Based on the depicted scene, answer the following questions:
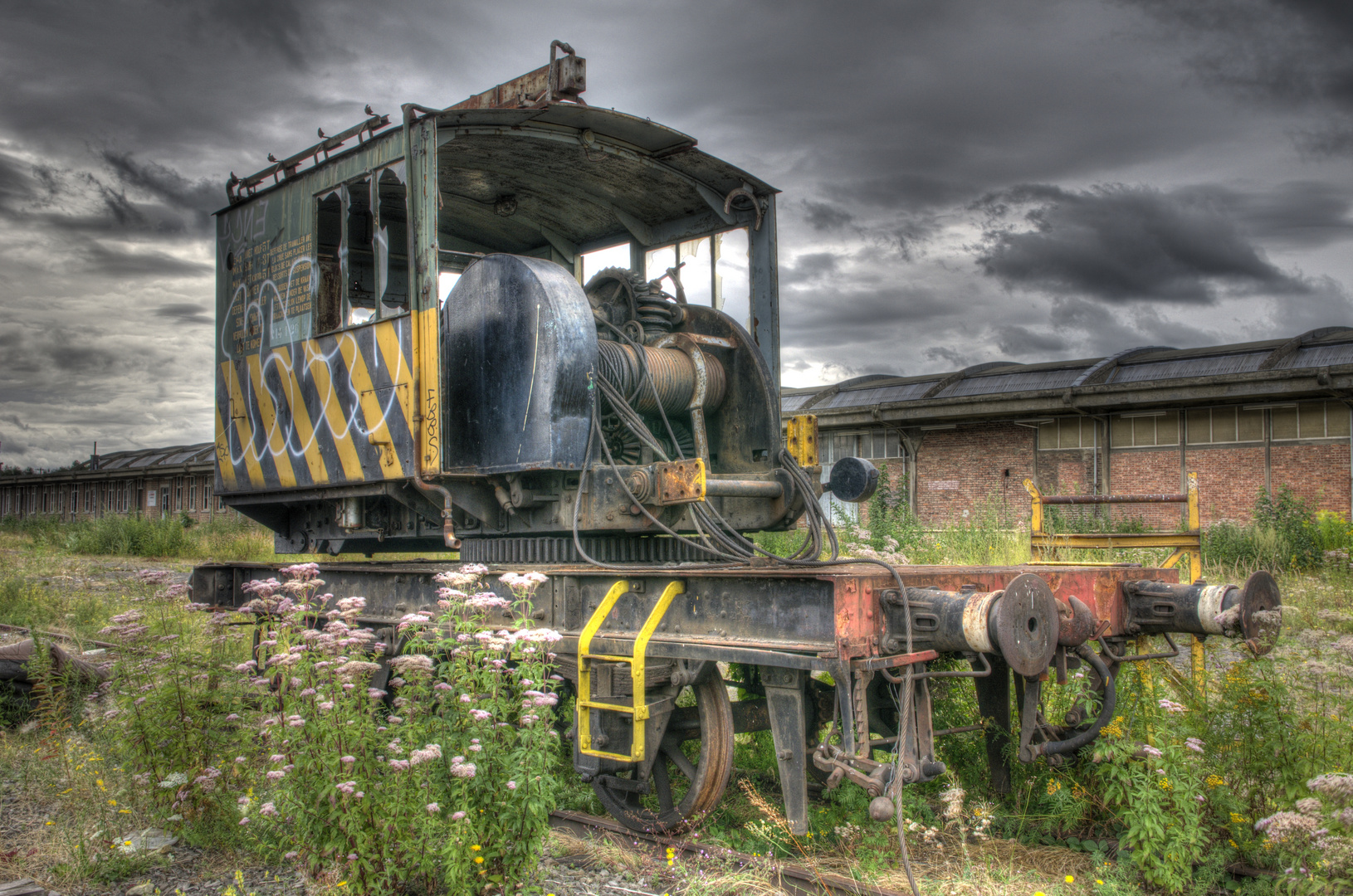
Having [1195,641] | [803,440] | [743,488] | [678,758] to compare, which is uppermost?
[803,440]

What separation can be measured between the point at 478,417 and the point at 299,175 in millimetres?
2622

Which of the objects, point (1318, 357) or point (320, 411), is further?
point (1318, 357)

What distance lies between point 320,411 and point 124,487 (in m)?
33.9

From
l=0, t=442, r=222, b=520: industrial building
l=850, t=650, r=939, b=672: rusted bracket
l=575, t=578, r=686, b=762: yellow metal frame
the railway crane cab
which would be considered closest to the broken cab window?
the railway crane cab

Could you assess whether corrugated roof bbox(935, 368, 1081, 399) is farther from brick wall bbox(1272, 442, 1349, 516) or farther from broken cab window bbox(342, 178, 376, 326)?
broken cab window bbox(342, 178, 376, 326)

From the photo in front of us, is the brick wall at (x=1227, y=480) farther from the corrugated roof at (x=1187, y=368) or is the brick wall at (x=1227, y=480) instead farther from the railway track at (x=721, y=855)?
the railway track at (x=721, y=855)

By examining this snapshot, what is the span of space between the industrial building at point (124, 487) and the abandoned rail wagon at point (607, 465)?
69.4ft

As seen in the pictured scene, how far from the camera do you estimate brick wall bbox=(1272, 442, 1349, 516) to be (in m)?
16.1

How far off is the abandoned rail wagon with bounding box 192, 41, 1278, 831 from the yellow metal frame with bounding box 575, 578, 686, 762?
1cm

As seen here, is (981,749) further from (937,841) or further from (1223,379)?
(1223,379)

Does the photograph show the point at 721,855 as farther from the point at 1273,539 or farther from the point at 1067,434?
the point at 1067,434

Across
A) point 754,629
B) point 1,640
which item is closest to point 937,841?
point 754,629

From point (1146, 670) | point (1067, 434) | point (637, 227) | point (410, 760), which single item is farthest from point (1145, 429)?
point (410, 760)

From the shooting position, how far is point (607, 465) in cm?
549
